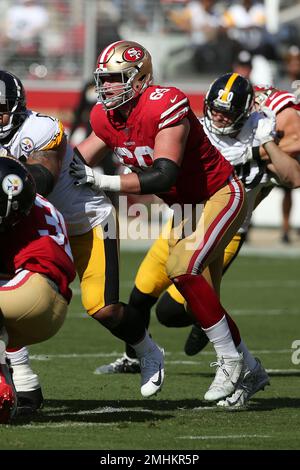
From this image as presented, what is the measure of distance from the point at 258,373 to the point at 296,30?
13.0 metres

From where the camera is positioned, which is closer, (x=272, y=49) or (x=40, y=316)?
(x=40, y=316)

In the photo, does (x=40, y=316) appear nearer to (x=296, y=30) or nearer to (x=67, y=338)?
(x=67, y=338)

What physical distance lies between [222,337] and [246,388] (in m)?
0.32

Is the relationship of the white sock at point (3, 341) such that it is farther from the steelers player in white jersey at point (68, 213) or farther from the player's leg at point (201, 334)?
the player's leg at point (201, 334)

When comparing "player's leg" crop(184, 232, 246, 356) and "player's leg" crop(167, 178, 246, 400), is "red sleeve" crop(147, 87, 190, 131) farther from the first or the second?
"player's leg" crop(184, 232, 246, 356)

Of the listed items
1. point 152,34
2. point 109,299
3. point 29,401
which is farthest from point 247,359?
point 152,34

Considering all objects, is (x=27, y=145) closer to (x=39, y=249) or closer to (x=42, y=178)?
(x=42, y=178)

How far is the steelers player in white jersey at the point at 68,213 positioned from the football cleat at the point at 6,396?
1.86 ft

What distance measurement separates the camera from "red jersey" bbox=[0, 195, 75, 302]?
485 cm

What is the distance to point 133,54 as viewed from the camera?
19.2ft

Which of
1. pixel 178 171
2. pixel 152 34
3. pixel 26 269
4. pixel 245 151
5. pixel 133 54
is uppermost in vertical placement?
pixel 133 54

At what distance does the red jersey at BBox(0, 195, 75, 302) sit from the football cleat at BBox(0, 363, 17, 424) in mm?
418

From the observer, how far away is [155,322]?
9.50 metres
